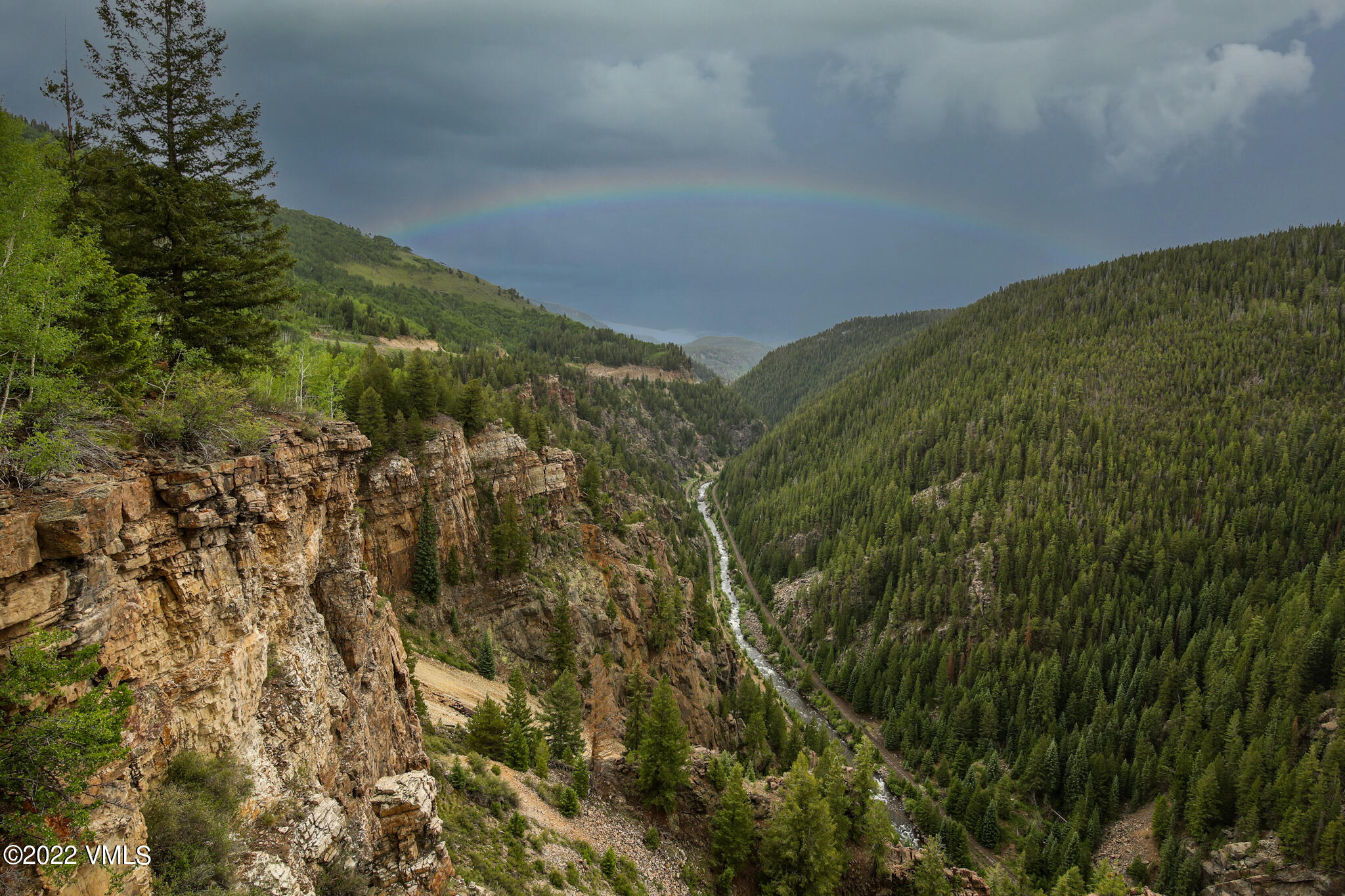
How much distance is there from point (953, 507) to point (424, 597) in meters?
113

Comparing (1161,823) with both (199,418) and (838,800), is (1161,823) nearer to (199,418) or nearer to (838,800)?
(838,800)

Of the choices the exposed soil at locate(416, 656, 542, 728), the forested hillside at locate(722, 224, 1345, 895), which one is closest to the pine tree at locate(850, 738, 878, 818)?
the forested hillside at locate(722, 224, 1345, 895)

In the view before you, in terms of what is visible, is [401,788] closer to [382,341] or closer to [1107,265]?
[382,341]

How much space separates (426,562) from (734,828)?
32.0m

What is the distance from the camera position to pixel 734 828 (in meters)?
37.6

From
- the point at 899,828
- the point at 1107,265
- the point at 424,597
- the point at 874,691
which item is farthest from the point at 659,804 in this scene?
the point at 1107,265

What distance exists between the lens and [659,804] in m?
39.6

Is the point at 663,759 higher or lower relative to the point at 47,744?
lower

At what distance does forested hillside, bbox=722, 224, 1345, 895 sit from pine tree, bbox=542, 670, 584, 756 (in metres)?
56.9

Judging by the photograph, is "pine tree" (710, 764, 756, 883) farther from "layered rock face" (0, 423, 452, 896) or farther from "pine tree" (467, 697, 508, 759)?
"layered rock face" (0, 423, 452, 896)

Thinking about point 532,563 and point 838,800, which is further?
point 532,563

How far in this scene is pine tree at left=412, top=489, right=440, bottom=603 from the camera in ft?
170
